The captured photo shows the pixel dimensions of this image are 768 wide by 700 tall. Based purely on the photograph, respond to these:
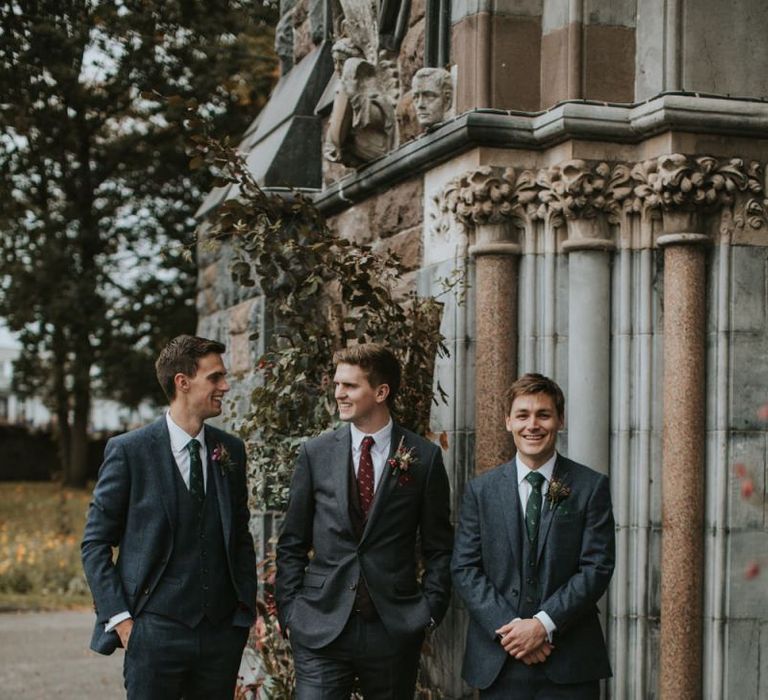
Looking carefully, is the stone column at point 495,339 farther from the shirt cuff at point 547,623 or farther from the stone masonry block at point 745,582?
the shirt cuff at point 547,623

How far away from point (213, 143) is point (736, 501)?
2.56 meters

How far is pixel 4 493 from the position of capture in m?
25.8

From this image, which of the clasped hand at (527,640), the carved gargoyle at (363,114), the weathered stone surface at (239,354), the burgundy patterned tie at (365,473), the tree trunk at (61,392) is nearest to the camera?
the clasped hand at (527,640)

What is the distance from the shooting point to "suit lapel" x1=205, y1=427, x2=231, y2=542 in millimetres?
4496

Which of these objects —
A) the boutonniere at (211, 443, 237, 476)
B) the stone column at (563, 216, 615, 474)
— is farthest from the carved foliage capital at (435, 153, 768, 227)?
the boutonniere at (211, 443, 237, 476)

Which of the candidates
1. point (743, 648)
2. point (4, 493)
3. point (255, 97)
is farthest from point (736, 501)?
point (4, 493)

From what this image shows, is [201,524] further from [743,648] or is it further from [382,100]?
[382,100]

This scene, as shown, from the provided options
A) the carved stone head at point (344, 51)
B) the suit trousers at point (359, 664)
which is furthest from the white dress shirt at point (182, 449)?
the carved stone head at point (344, 51)

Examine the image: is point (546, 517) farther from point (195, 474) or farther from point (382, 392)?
point (195, 474)

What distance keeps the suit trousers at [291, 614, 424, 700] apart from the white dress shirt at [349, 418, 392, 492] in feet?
1.69

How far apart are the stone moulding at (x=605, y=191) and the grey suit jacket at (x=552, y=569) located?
3.96 feet

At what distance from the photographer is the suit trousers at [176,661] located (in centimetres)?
432

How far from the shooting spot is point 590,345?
16.8 ft

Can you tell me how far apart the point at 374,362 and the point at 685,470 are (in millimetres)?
1274
